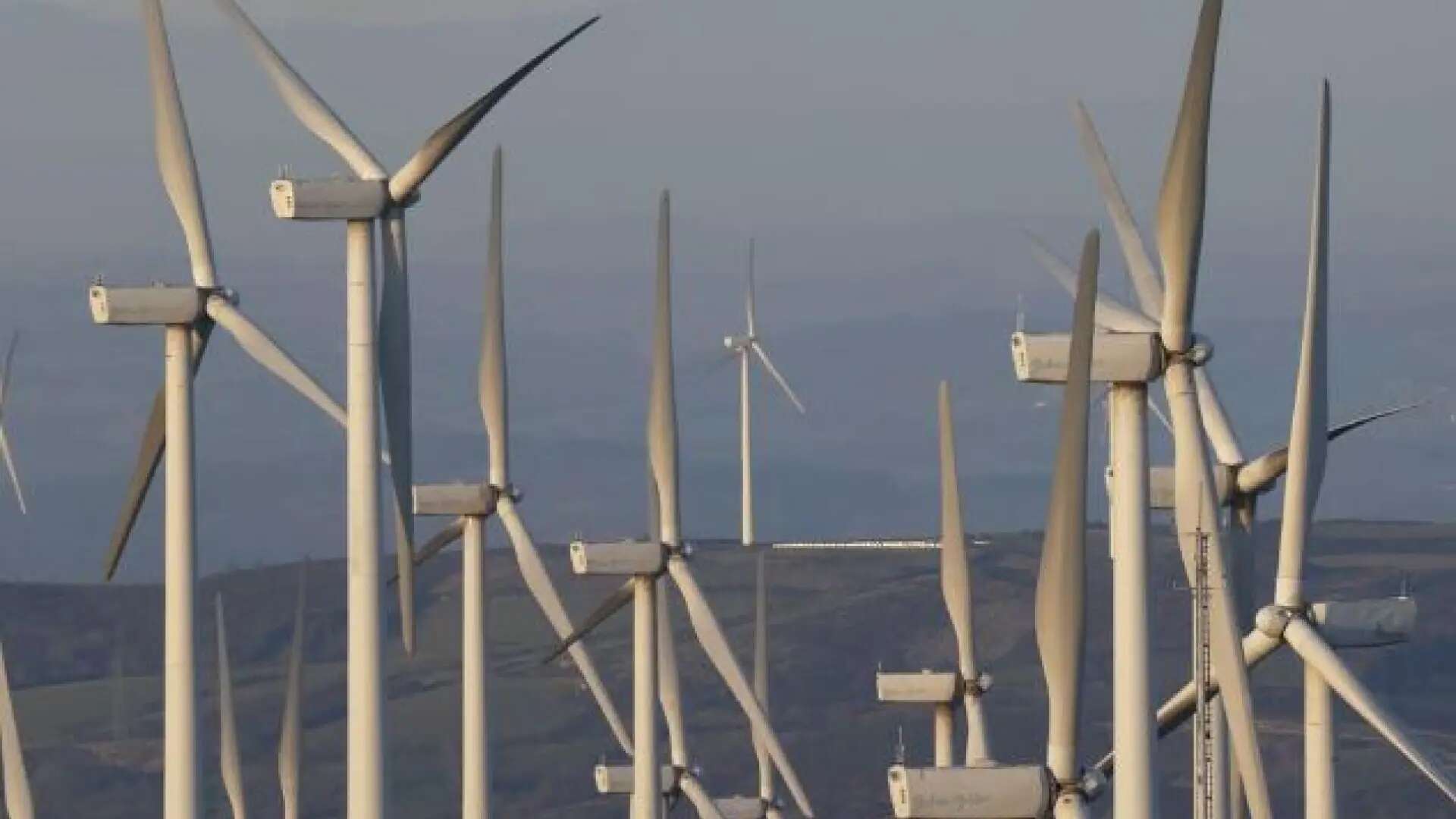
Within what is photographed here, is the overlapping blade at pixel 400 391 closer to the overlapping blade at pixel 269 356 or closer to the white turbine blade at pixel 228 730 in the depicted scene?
the overlapping blade at pixel 269 356

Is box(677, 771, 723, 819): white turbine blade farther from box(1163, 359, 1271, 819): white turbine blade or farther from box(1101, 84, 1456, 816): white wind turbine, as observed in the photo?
box(1163, 359, 1271, 819): white turbine blade

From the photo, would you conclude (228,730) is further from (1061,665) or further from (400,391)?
(1061,665)

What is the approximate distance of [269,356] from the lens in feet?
270

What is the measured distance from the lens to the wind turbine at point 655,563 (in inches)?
3984

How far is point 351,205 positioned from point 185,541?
8364 millimetres

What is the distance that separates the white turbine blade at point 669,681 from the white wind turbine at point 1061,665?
44864 mm

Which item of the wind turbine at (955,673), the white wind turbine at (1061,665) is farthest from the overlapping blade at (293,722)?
the white wind turbine at (1061,665)

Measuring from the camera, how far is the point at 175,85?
281 feet

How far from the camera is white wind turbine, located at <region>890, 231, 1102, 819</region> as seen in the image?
5919 cm

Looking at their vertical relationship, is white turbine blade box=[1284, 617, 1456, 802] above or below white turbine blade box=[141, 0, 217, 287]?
below

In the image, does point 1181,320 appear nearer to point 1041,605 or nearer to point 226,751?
point 1041,605

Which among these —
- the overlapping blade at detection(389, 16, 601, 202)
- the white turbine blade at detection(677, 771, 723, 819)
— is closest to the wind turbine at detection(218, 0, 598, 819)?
the overlapping blade at detection(389, 16, 601, 202)

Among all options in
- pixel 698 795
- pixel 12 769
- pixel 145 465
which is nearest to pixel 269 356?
pixel 145 465

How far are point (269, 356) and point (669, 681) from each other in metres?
35.6
